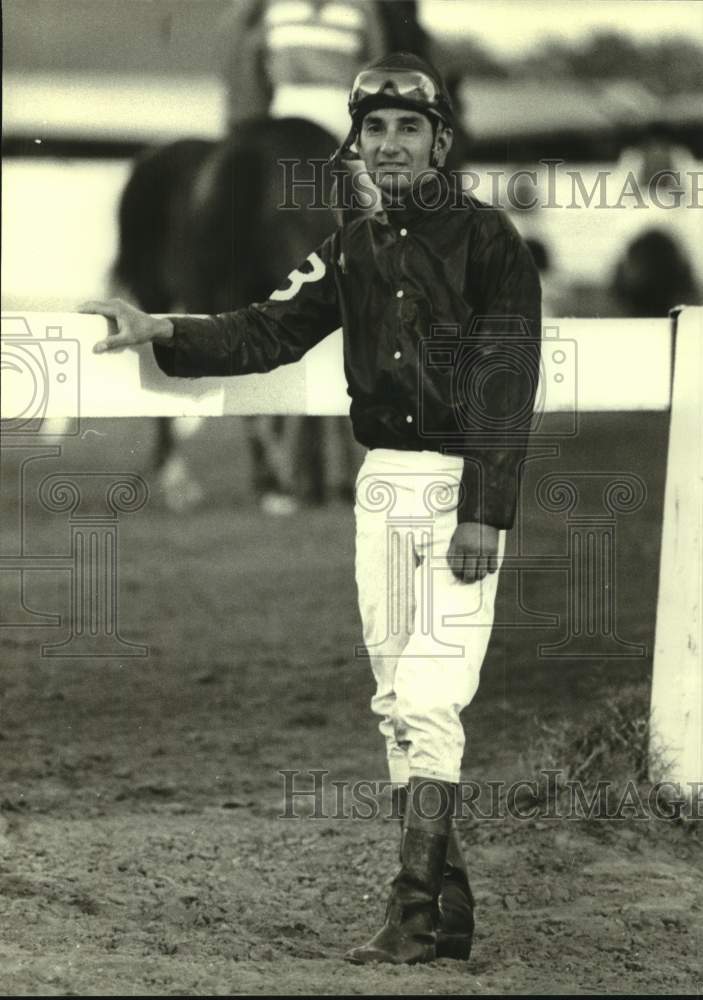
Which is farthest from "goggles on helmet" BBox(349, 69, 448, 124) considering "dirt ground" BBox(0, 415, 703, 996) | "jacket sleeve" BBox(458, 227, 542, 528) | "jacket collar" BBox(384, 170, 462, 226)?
"dirt ground" BBox(0, 415, 703, 996)

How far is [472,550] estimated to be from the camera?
2959 millimetres

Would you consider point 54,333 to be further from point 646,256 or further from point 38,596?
point 38,596

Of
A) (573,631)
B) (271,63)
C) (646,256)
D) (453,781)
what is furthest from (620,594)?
(453,781)

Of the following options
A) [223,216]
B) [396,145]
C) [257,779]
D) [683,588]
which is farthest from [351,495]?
[396,145]

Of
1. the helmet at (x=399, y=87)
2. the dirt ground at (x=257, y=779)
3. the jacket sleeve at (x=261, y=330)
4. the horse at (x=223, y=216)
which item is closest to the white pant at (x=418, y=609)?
the jacket sleeve at (x=261, y=330)

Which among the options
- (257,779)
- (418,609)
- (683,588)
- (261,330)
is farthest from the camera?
(257,779)

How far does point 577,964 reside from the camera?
2.98m

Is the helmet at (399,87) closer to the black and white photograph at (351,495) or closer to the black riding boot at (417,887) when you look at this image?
the black and white photograph at (351,495)

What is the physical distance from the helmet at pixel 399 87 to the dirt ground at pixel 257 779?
61.8 inches

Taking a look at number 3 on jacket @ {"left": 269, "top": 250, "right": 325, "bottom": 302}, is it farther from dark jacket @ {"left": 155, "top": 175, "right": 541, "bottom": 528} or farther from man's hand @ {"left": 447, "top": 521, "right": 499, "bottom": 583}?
man's hand @ {"left": 447, "top": 521, "right": 499, "bottom": 583}

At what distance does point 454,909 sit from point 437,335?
1.08m

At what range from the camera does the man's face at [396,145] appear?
2.95 m

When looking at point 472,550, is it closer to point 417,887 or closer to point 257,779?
point 417,887

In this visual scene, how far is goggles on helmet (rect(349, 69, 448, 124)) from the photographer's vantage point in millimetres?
2920
